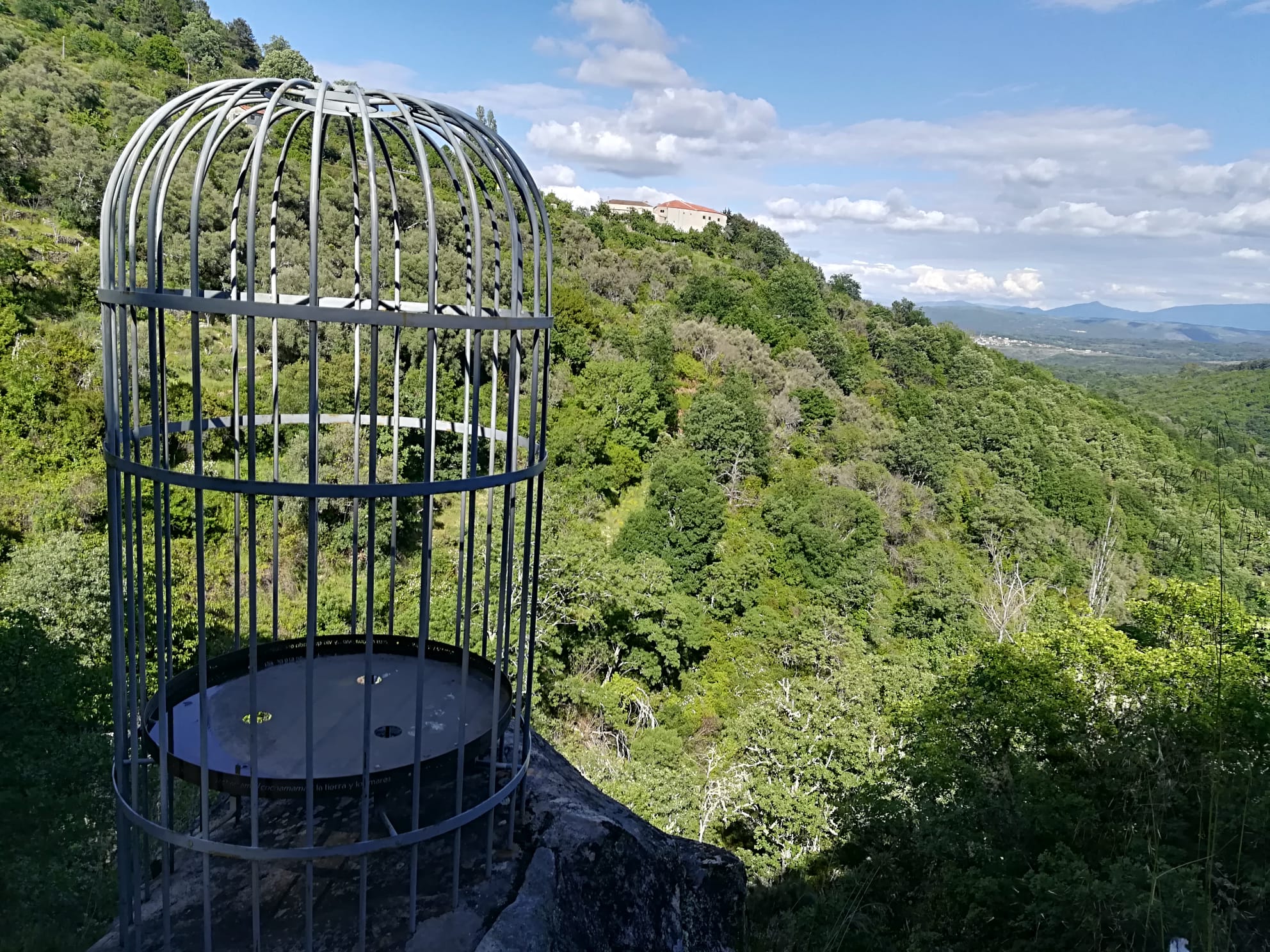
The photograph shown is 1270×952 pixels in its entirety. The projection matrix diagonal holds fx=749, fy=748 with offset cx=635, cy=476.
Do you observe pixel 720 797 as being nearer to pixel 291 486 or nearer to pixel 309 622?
pixel 309 622

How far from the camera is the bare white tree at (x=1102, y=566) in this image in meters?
29.2

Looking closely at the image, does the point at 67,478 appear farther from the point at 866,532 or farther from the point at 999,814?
the point at 866,532

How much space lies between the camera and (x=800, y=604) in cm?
2942

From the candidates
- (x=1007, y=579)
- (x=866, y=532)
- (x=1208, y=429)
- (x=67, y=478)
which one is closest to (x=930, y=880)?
(x=1208, y=429)

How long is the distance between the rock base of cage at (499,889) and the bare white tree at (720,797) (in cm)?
1158

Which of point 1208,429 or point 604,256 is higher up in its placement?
point 604,256

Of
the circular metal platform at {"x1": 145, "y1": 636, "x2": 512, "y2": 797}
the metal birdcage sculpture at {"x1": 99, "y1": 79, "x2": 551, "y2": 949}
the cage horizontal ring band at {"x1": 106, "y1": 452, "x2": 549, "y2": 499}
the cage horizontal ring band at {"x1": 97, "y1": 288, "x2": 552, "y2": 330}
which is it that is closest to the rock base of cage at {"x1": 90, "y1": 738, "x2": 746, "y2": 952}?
the metal birdcage sculpture at {"x1": 99, "y1": 79, "x2": 551, "y2": 949}

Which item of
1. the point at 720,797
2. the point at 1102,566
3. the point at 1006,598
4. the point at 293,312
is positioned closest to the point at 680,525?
the point at 1006,598

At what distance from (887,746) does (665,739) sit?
593 centimetres

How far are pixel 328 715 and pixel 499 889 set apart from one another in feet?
4.51

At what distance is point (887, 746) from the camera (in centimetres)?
1722

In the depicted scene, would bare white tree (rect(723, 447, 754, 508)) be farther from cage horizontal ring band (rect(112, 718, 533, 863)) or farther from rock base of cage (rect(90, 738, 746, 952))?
cage horizontal ring band (rect(112, 718, 533, 863))

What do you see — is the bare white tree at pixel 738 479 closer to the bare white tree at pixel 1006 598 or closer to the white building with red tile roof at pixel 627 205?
the bare white tree at pixel 1006 598

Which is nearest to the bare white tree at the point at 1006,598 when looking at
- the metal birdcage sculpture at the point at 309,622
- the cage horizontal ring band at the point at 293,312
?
the metal birdcage sculpture at the point at 309,622
